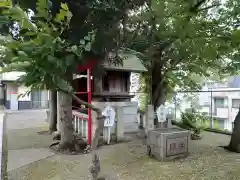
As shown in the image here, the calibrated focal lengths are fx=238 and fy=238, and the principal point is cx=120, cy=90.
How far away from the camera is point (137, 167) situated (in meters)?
4.59

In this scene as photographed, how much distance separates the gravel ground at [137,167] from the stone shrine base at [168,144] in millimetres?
156

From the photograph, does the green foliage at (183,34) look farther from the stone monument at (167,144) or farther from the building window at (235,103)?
the building window at (235,103)

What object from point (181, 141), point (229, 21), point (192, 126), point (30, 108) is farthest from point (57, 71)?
point (30, 108)

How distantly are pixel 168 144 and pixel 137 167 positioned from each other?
84cm

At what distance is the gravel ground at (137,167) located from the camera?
414 centimetres

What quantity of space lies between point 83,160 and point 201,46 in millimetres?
3390

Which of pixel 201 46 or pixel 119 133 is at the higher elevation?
pixel 201 46

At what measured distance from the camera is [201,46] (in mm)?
3451

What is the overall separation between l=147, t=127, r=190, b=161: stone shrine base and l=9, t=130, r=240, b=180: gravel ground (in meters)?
0.16

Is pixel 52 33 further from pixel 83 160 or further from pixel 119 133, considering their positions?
pixel 119 133

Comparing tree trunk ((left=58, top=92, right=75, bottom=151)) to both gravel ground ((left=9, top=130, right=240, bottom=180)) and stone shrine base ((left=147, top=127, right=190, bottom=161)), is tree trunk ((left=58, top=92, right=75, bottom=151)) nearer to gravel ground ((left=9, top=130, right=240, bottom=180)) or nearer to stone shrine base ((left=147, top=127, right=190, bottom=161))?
gravel ground ((left=9, top=130, right=240, bottom=180))

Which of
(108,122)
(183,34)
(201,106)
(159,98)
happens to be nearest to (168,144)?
(108,122)

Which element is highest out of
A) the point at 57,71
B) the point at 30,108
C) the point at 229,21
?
the point at 229,21

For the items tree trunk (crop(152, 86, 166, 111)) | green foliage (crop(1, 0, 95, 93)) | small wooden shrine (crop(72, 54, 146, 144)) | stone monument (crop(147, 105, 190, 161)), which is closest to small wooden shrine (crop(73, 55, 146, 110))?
small wooden shrine (crop(72, 54, 146, 144))
